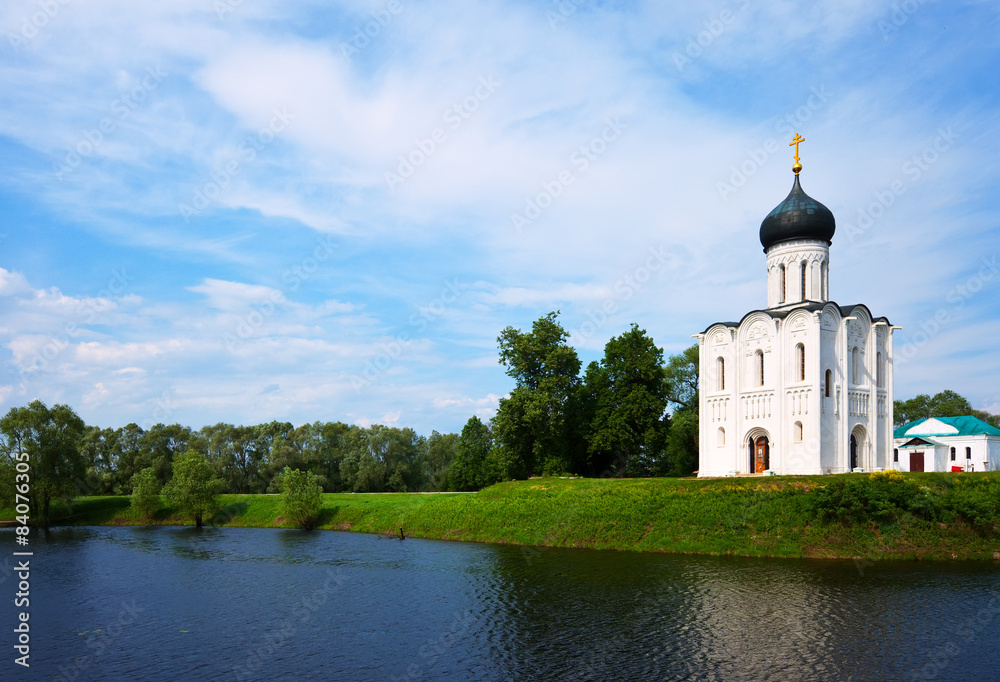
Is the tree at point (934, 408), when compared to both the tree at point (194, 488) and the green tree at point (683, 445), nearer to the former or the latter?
the green tree at point (683, 445)

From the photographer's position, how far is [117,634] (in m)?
19.9

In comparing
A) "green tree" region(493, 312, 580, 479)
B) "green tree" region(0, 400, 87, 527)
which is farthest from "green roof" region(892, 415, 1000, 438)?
"green tree" region(0, 400, 87, 527)

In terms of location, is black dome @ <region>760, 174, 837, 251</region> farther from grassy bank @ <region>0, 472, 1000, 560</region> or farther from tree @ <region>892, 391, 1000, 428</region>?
tree @ <region>892, 391, 1000, 428</region>

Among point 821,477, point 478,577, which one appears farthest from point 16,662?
point 821,477

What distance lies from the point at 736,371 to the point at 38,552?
42574 mm

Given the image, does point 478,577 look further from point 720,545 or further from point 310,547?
point 310,547

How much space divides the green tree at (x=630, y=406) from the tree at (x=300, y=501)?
2135cm

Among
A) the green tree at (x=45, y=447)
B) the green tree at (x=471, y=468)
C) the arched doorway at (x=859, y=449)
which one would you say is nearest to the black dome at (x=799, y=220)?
the arched doorway at (x=859, y=449)

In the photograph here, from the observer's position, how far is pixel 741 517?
33.1 metres

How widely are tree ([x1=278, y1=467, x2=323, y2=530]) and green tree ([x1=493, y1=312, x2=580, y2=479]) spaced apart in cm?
1460

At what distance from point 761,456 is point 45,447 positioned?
172 feet

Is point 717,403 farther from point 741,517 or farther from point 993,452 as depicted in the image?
point 993,452

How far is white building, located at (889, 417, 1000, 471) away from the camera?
152ft

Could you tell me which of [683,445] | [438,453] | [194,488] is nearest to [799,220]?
[683,445]
